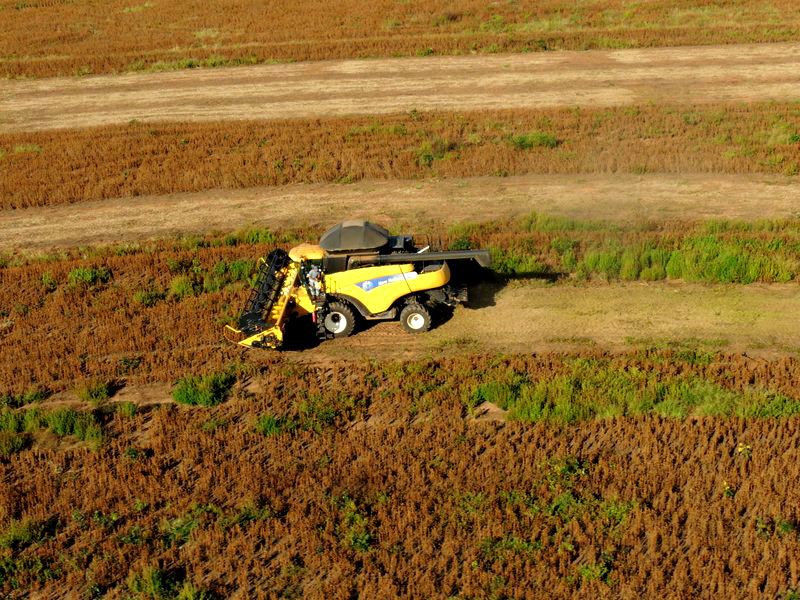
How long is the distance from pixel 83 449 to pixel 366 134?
18185 mm

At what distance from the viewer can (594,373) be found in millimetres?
14672

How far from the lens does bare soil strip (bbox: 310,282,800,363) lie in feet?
51.9

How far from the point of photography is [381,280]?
1588cm

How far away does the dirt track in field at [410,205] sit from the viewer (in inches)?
891

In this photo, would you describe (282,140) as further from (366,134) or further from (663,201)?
(663,201)

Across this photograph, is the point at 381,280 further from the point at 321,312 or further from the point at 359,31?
the point at 359,31

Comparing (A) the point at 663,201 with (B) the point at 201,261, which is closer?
(B) the point at 201,261

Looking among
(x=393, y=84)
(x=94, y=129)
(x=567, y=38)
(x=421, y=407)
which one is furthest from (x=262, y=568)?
(x=567, y=38)

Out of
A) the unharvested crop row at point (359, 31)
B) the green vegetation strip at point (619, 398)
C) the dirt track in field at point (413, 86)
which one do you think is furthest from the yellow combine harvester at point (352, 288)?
the unharvested crop row at point (359, 31)

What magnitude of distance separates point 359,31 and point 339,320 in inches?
1280

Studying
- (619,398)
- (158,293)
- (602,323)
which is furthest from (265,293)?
(619,398)

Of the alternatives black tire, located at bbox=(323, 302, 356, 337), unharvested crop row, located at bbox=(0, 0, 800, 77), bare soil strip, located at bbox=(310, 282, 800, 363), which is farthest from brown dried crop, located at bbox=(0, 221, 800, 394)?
unharvested crop row, located at bbox=(0, 0, 800, 77)

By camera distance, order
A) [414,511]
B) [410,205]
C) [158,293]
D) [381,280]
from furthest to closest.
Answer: [410,205], [158,293], [381,280], [414,511]

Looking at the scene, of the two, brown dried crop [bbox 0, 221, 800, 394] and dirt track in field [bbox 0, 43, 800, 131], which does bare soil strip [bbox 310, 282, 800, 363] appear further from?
dirt track in field [bbox 0, 43, 800, 131]
